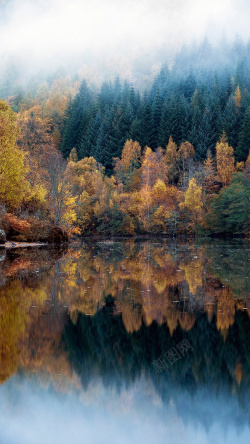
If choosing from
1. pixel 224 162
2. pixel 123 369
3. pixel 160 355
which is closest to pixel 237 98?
pixel 224 162

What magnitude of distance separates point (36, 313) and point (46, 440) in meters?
4.31

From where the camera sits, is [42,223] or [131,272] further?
[42,223]

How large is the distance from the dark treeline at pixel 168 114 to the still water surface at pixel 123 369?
67.3 metres

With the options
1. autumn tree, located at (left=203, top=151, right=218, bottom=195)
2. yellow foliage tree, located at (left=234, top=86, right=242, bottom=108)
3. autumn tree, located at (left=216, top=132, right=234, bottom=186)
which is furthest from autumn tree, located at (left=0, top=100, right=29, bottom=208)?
yellow foliage tree, located at (left=234, top=86, right=242, bottom=108)

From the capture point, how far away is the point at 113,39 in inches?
7200

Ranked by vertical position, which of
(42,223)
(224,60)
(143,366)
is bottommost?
(143,366)

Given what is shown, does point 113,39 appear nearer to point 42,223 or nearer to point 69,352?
point 42,223

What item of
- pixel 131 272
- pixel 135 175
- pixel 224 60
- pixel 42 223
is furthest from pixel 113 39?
pixel 131 272

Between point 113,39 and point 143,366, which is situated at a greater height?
point 113,39

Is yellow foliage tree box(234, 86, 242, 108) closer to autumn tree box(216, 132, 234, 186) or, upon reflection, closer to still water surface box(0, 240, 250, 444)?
autumn tree box(216, 132, 234, 186)

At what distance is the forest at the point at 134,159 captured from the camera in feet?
111

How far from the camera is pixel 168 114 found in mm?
83938

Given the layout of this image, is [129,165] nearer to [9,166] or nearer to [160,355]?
[9,166]

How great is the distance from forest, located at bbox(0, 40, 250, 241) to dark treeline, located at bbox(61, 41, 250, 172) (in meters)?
0.25
